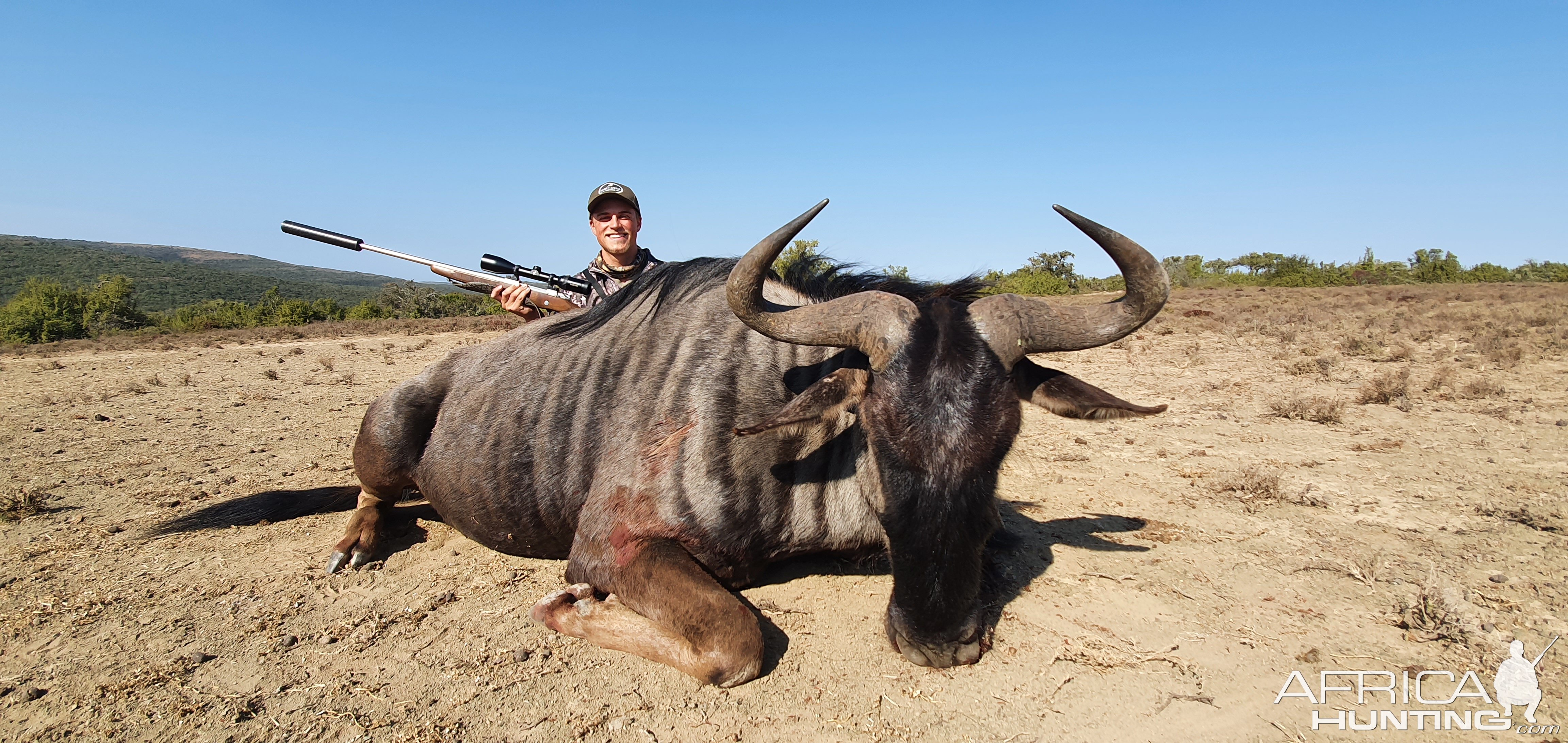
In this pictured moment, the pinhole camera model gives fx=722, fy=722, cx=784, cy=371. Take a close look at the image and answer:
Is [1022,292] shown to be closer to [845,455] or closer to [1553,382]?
[1553,382]

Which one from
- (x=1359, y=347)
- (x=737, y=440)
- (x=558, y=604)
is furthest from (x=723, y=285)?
(x=1359, y=347)

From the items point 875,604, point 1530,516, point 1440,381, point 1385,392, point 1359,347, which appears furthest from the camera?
point 1359,347

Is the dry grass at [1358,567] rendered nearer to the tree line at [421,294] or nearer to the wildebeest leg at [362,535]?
the wildebeest leg at [362,535]

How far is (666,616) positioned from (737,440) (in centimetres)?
83

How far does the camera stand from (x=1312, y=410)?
732 centimetres

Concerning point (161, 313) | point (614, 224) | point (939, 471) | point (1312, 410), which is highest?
point (614, 224)

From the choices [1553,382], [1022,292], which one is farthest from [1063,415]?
[1022,292]

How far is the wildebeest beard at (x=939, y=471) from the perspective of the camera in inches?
106

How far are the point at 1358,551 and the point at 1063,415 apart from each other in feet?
7.45

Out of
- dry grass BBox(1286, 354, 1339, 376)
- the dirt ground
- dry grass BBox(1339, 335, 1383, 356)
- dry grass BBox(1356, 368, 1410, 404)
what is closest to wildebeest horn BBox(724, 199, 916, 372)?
the dirt ground

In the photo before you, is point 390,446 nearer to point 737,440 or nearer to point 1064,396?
point 737,440

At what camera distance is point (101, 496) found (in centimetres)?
530

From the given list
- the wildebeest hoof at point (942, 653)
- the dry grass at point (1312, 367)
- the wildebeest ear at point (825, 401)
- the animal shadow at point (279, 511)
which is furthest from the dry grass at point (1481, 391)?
the animal shadow at point (279, 511)

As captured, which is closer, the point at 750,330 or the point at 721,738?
the point at 721,738
